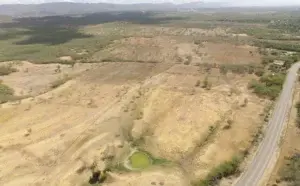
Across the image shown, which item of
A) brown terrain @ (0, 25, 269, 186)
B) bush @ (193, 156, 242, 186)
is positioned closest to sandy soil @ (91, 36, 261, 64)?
brown terrain @ (0, 25, 269, 186)

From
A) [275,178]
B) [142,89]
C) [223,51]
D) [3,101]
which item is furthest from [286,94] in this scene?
[3,101]

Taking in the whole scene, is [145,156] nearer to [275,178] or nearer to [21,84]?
[275,178]

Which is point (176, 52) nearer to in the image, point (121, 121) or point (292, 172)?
point (121, 121)

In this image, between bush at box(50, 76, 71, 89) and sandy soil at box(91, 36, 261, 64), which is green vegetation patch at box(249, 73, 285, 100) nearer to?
sandy soil at box(91, 36, 261, 64)

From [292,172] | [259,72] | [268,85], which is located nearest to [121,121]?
[292,172]

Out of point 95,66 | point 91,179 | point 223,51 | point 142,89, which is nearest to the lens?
point 91,179
